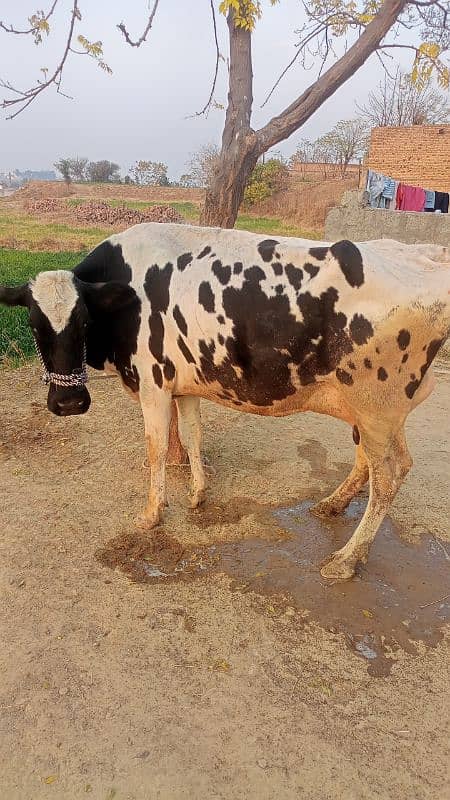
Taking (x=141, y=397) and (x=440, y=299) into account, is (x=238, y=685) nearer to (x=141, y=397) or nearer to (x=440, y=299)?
(x=141, y=397)

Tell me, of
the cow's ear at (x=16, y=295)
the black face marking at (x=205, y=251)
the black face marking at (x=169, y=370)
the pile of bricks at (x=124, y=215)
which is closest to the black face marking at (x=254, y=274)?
the black face marking at (x=205, y=251)

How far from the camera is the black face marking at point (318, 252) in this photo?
3.48 m

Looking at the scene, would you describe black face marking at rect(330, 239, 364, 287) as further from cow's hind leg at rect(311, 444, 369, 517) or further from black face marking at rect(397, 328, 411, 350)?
cow's hind leg at rect(311, 444, 369, 517)

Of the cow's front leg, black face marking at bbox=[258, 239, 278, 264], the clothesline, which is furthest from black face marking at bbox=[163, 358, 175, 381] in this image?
the clothesline

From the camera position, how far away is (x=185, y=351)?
13.0 feet

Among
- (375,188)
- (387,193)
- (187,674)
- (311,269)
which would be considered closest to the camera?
(187,674)

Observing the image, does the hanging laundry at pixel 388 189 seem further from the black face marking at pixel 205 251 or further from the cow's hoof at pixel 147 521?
the cow's hoof at pixel 147 521

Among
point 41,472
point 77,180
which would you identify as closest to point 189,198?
point 77,180

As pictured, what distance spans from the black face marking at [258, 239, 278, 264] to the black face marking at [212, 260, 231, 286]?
241 mm

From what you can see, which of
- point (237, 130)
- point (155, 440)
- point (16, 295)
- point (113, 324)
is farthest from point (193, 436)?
point (237, 130)

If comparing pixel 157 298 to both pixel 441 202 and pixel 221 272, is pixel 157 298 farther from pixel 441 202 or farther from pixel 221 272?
pixel 441 202

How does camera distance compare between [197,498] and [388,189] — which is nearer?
[197,498]

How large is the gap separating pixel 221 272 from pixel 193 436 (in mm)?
1652

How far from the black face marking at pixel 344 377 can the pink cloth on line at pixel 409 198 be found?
10.7m
